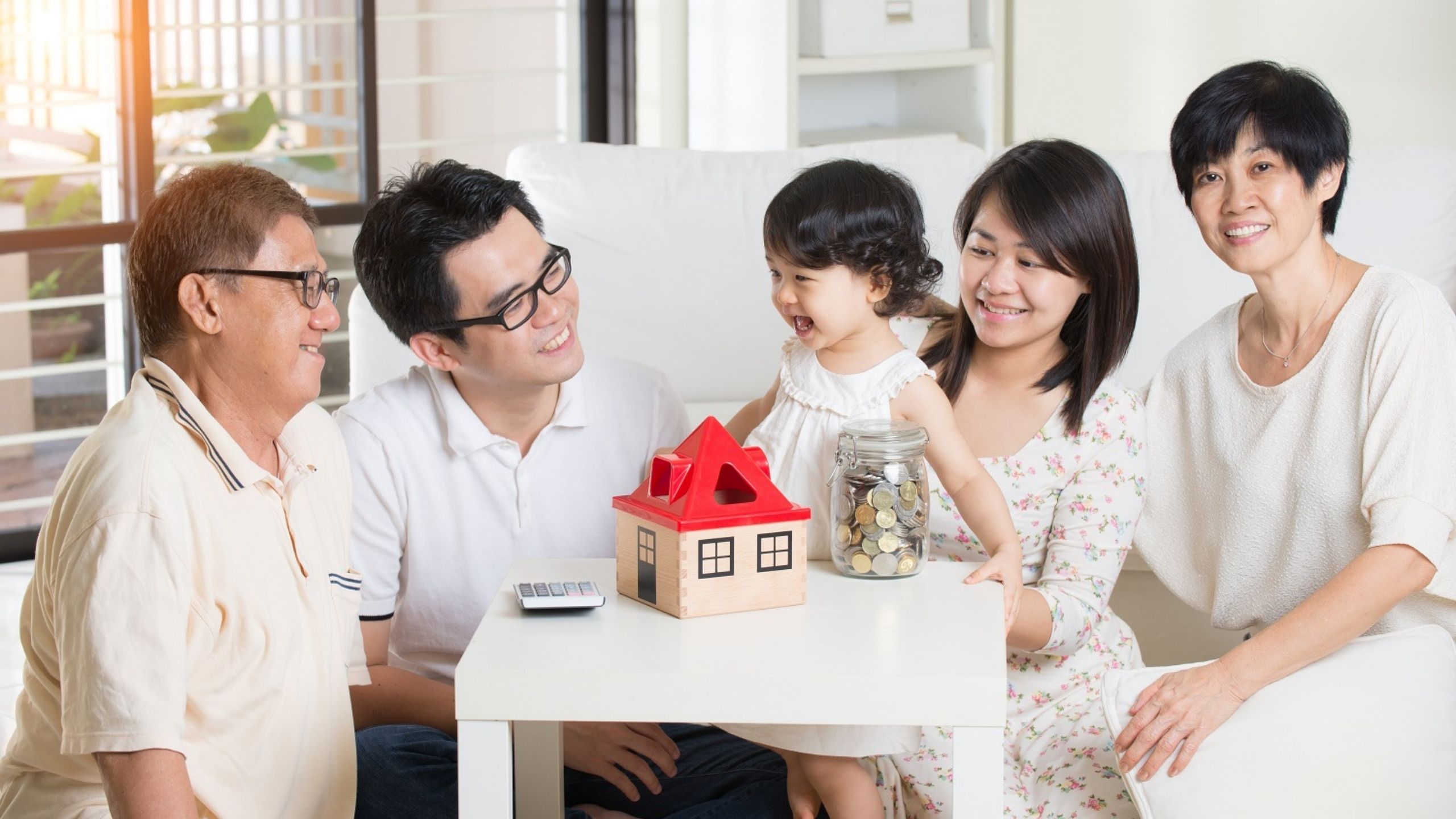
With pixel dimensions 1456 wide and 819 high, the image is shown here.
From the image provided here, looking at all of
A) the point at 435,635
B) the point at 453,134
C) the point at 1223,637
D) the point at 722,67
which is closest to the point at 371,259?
the point at 435,635

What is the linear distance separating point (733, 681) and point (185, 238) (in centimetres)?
63

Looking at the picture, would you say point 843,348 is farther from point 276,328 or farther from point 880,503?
point 276,328

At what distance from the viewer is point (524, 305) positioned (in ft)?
5.29

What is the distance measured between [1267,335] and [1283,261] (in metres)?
0.12

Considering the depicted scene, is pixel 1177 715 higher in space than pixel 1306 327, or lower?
lower

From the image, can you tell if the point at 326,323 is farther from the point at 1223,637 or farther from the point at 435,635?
the point at 1223,637

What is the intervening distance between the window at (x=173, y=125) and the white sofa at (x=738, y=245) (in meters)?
1.07

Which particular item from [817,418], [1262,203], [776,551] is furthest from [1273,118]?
[776,551]

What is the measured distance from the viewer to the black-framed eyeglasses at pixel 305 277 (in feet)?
4.33

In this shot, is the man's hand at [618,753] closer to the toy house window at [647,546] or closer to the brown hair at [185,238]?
the toy house window at [647,546]

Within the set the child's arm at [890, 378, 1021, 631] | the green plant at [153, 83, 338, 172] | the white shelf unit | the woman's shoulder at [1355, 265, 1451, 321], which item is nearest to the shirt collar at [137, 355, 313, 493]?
the child's arm at [890, 378, 1021, 631]

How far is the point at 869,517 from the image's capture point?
137 centimetres

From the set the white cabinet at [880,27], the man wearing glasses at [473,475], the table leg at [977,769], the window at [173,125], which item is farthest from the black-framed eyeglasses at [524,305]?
the white cabinet at [880,27]

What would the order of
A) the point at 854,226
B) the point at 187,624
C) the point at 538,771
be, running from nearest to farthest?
1. the point at 187,624
2. the point at 538,771
3. the point at 854,226
